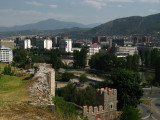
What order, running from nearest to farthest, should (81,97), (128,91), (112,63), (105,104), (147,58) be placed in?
(105,104)
(81,97)
(128,91)
(112,63)
(147,58)

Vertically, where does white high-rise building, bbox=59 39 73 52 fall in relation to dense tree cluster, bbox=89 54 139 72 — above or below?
above

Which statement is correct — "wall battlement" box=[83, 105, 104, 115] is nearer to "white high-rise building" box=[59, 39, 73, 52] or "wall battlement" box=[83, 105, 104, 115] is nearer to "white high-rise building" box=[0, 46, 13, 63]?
"white high-rise building" box=[0, 46, 13, 63]

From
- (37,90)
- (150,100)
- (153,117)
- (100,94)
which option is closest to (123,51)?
(150,100)

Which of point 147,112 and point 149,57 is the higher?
point 149,57

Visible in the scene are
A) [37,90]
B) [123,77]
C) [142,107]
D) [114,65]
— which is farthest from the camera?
[114,65]

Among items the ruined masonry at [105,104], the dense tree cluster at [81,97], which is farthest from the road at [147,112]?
the dense tree cluster at [81,97]

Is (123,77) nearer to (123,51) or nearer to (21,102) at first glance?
(21,102)

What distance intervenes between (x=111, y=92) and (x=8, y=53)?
54.8 meters

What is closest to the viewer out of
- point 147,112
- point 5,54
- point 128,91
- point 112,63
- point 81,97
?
point 81,97

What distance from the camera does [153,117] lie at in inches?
691

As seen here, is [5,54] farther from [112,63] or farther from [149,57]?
[149,57]

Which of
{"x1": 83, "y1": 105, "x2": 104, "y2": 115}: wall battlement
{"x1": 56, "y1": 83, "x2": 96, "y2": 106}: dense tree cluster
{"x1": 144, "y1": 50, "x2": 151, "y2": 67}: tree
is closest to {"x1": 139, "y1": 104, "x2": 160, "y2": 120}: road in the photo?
{"x1": 56, "y1": 83, "x2": 96, "y2": 106}: dense tree cluster

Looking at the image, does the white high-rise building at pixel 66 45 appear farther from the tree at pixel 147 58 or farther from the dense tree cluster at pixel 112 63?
the tree at pixel 147 58

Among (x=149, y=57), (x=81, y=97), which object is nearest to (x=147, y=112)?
(x=81, y=97)
